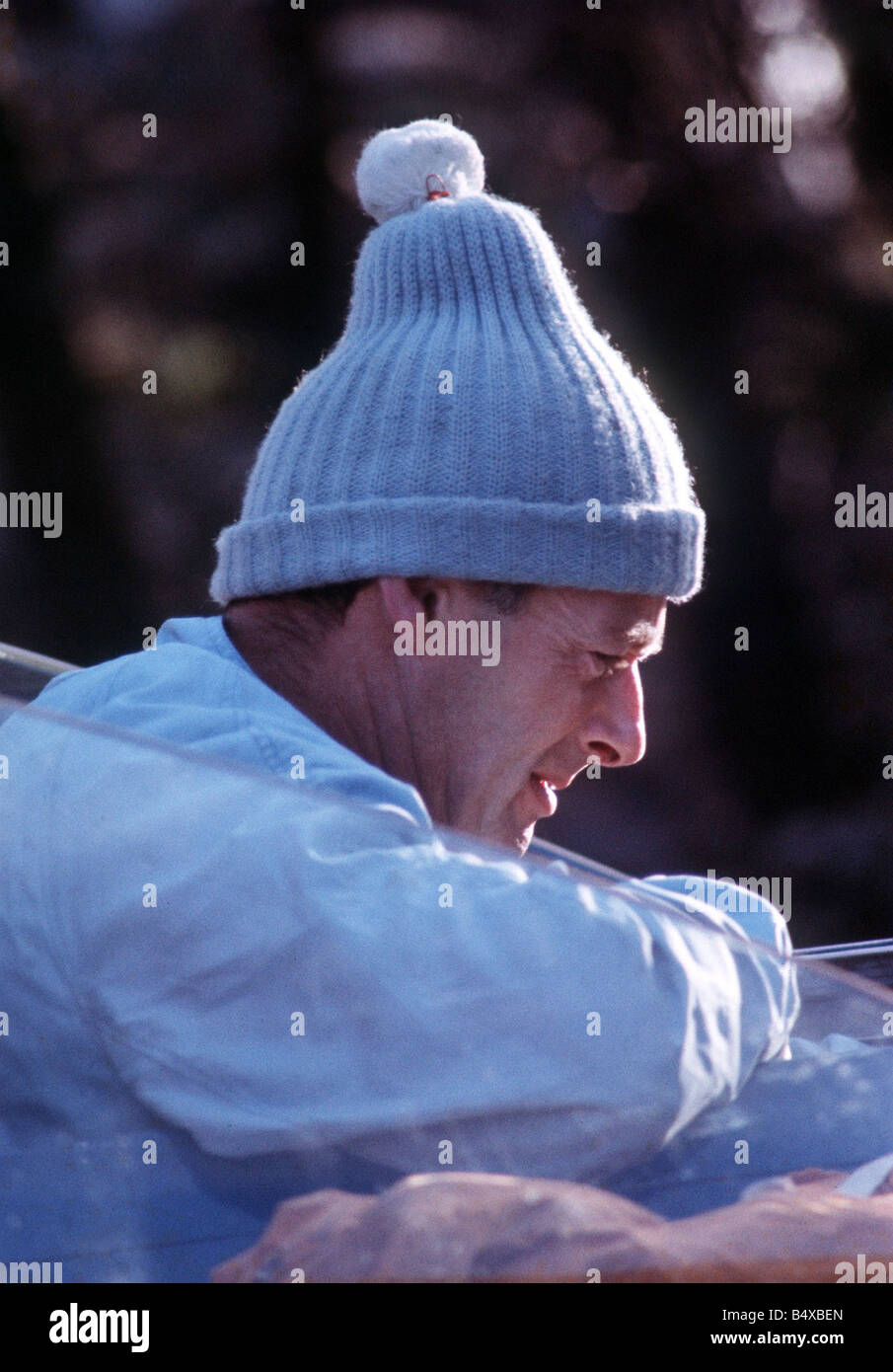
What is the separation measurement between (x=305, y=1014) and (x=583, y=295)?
7.20 ft

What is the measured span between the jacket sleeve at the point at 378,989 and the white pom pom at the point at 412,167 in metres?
0.79

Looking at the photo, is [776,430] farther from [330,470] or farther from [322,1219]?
[322,1219]

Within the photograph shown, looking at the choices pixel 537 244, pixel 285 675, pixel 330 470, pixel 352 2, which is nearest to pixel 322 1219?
pixel 285 675

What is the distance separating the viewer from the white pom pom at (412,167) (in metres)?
1.30

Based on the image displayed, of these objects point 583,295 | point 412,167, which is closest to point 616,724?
point 412,167

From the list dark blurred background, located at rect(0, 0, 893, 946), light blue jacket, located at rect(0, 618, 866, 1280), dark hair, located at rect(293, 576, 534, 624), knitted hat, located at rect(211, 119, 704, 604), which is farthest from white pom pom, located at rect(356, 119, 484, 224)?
dark blurred background, located at rect(0, 0, 893, 946)

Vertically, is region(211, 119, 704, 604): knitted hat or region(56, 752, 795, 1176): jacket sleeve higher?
region(211, 119, 704, 604): knitted hat

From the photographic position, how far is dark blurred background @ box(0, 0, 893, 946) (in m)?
2.47

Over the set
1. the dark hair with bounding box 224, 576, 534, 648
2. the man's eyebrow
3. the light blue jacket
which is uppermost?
the dark hair with bounding box 224, 576, 534, 648

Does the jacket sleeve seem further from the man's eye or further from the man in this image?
the man's eye

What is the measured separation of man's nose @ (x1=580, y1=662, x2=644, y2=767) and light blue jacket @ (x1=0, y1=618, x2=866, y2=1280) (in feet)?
1.43

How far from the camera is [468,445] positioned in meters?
1.10

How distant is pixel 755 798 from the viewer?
2.93 metres

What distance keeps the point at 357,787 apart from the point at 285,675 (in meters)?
0.29
